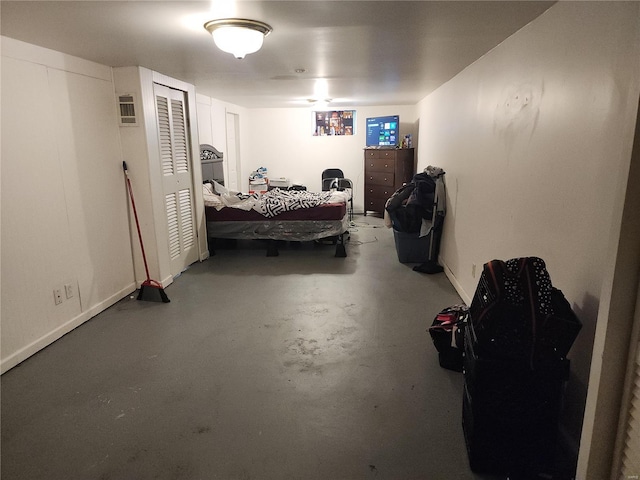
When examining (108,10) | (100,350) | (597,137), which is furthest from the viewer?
(100,350)

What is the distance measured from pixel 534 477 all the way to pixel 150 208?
11.1 ft

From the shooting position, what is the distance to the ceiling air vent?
3508 millimetres

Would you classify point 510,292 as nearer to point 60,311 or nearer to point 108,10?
point 108,10

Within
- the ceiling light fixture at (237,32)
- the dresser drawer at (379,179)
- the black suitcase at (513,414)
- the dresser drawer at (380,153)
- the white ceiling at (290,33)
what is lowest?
the black suitcase at (513,414)

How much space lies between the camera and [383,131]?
24.7ft

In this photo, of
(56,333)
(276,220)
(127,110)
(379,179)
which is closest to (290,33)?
(127,110)

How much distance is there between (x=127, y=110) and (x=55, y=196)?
3.60ft

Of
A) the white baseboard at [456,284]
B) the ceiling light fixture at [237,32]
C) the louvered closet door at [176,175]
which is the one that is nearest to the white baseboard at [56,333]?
the louvered closet door at [176,175]

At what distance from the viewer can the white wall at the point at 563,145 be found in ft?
4.87

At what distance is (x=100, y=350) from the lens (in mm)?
2738

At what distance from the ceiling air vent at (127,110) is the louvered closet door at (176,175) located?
12.0 inches

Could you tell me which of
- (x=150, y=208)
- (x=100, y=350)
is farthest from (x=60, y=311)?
(x=150, y=208)

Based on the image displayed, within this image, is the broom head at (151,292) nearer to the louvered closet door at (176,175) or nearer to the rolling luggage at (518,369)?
the louvered closet door at (176,175)

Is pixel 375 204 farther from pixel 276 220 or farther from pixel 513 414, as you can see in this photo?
pixel 513 414
